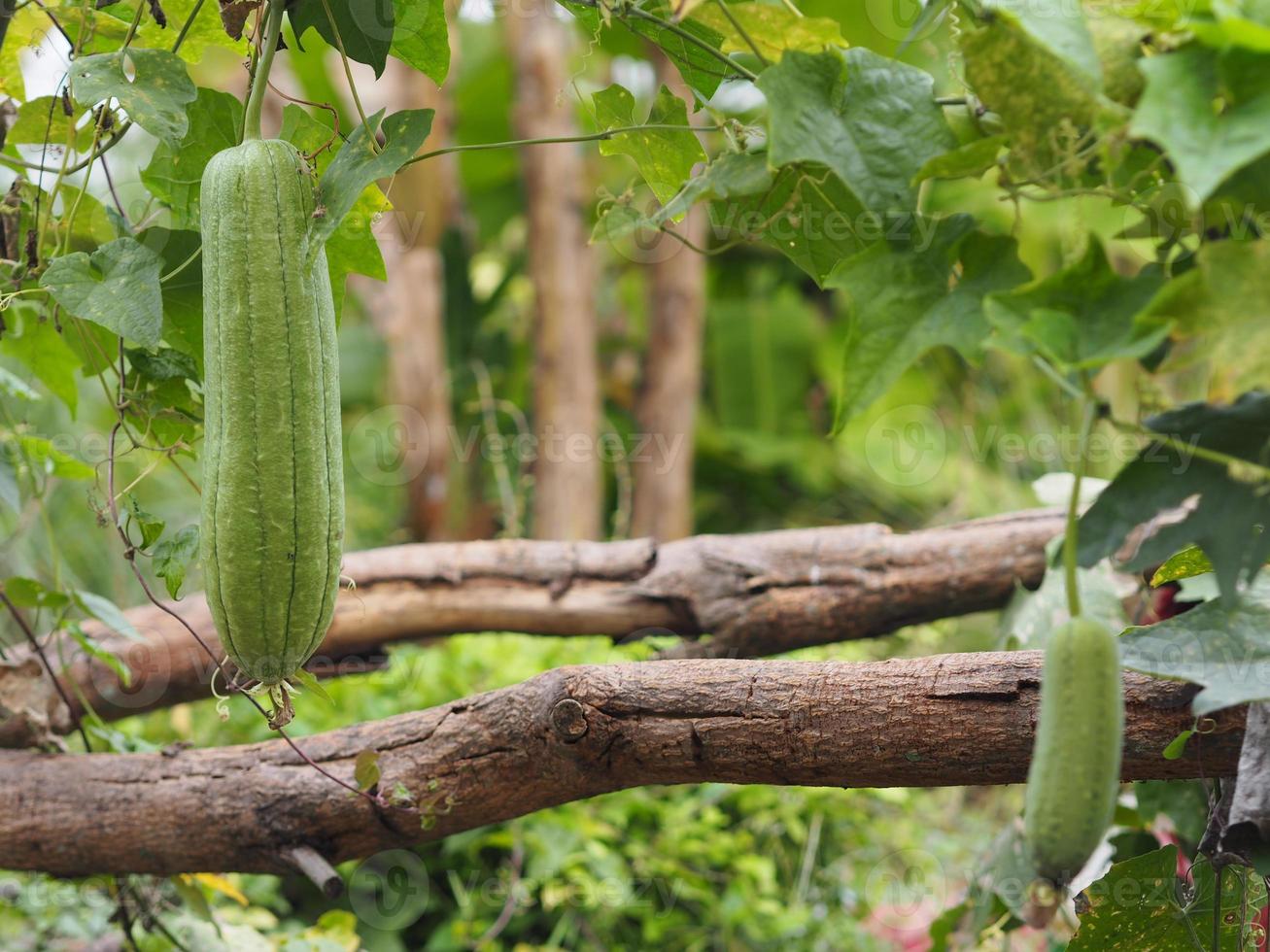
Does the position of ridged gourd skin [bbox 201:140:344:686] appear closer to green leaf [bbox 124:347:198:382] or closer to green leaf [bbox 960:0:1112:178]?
green leaf [bbox 124:347:198:382]

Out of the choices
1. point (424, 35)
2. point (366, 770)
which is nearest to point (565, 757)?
point (366, 770)

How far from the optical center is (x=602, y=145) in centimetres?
98

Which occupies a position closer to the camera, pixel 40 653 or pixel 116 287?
pixel 116 287

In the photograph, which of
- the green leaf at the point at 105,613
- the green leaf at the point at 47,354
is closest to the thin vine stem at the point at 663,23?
the green leaf at the point at 47,354

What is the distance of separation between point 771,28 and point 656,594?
1166mm

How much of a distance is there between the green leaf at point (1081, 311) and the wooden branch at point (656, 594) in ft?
4.20

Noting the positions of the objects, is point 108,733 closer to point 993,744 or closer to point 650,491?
point 993,744

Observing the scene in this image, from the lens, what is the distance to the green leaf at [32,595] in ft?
4.60

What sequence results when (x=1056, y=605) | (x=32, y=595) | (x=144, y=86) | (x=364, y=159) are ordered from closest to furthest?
(x=364, y=159), (x=144, y=86), (x=32, y=595), (x=1056, y=605)

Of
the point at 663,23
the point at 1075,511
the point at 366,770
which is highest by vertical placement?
the point at 663,23

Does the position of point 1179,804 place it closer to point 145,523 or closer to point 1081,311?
point 1081,311

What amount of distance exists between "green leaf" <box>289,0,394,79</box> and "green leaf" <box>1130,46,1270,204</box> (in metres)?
0.55

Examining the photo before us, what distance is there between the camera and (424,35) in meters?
0.92

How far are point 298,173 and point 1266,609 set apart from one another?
789 mm
